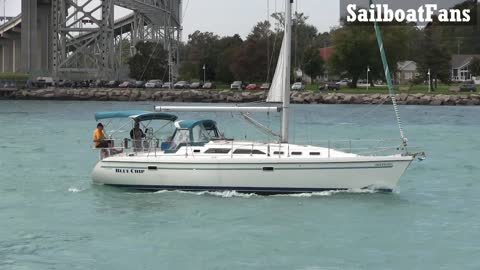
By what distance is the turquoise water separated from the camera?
807 inches

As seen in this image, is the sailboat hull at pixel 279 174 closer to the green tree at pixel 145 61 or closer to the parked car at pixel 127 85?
the parked car at pixel 127 85

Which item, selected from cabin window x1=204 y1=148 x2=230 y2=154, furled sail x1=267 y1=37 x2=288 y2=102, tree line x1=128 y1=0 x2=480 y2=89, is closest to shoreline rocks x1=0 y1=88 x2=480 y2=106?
tree line x1=128 y1=0 x2=480 y2=89

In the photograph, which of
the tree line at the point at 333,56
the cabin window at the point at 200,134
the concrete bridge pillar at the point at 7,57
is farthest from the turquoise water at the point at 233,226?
the concrete bridge pillar at the point at 7,57

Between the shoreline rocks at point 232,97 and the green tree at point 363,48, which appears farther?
the green tree at point 363,48

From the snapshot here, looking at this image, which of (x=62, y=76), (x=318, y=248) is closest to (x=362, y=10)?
(x=62, y=76)

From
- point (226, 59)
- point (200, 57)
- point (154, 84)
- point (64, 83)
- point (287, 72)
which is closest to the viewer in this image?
point (287, 72)

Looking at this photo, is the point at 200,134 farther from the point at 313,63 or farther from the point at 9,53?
the point at 9,53

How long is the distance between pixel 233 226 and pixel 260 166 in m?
3.22

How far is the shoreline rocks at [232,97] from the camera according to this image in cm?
10631

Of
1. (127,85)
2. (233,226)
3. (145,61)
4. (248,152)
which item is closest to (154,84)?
(127,85)

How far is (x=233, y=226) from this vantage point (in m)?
23.9

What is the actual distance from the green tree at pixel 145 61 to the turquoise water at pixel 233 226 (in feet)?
333

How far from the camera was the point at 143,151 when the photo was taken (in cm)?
2933

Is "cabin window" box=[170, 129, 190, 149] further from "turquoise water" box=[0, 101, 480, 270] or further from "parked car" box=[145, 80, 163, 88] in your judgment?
"parked car" box=[145, 80, 163, 88]
